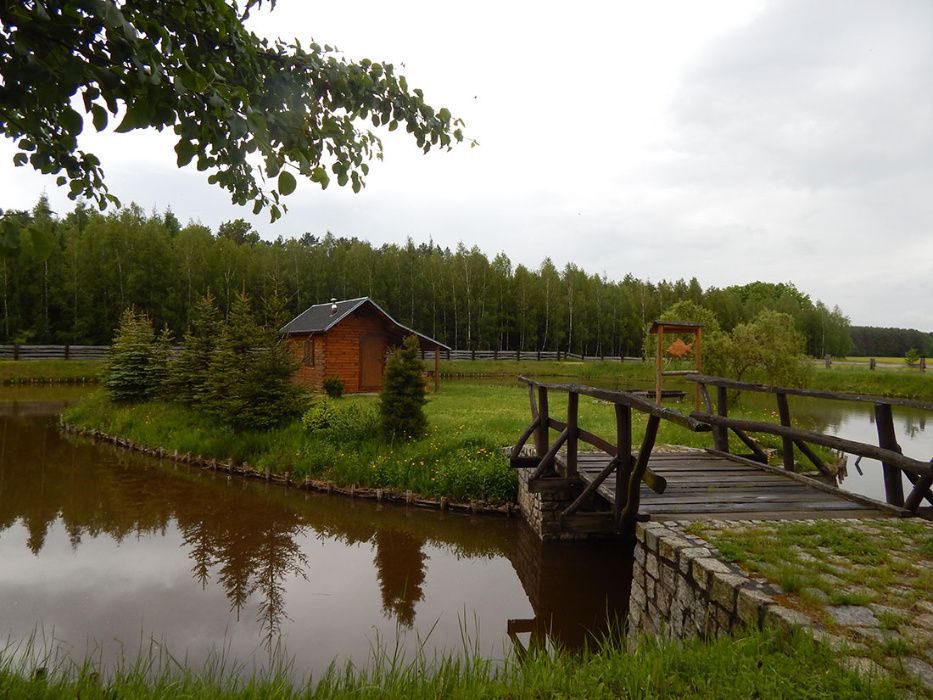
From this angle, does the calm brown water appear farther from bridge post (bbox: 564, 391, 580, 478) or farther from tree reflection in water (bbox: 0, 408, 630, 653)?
bridge post (bbox: 564, 391, 580, 478)

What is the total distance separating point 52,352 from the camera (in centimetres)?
3322

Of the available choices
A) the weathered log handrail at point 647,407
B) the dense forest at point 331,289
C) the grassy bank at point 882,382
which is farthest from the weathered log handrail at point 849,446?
the grassy bank at point 882,382

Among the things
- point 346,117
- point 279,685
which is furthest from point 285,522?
point 346,117

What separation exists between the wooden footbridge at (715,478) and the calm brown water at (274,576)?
1165 mm

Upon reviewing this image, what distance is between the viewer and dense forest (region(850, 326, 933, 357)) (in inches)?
3117

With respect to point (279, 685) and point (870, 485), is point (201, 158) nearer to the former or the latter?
point (279, 685)

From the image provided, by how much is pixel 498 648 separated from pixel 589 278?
161 ft

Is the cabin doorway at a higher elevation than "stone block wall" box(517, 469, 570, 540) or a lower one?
higher

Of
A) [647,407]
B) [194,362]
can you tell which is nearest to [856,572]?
[647,407]

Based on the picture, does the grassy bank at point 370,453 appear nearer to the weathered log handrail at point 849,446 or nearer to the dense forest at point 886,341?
the weathered log handrail at point 849,446

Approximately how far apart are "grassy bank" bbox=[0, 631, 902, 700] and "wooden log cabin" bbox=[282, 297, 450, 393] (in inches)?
709

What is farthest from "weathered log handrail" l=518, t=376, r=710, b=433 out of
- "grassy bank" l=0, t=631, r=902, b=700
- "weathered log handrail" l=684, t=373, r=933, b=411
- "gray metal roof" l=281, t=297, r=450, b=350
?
"gray metal roof" l=281, t=297, r=450, b=350

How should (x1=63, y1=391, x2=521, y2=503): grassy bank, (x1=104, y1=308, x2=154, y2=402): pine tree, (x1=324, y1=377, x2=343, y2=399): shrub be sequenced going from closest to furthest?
(x1=63, y1=391, x2=521, y2=503): grassy bank
(x1=104, y1=308, x2=154, y2=402): pine tree
(x1=324, y1=377, x2=343, y2=399): shrub

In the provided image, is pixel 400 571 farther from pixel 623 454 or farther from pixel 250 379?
pixel 250 379
